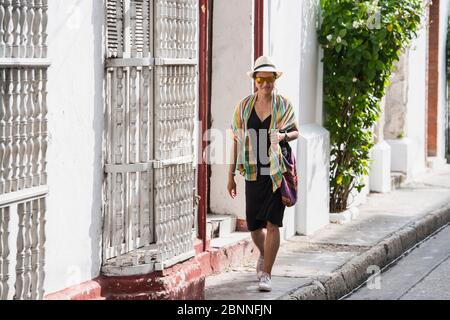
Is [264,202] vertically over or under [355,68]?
under

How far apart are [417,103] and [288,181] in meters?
9.18

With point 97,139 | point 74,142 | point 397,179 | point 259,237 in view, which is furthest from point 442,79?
point 74,142

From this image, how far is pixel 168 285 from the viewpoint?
769 centimetres

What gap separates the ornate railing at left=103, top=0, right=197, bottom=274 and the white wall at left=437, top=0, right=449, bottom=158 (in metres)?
11.5

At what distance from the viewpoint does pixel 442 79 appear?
63.7 feet

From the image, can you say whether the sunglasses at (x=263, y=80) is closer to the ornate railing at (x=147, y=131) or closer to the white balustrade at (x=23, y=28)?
the ornate railing at (x=147, y=131)

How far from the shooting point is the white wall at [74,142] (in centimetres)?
683

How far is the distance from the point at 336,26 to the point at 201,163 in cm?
350

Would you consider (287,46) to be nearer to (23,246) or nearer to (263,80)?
(263,80)

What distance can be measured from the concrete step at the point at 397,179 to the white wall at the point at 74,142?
27.8 feet

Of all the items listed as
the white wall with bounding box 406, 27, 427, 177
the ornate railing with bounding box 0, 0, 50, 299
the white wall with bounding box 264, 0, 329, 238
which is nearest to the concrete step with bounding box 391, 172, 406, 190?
the white wall with bounding box 406, 27, 427, 177
